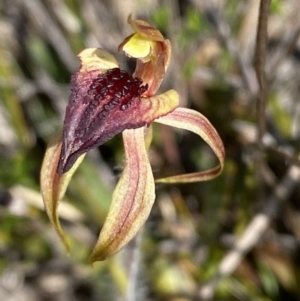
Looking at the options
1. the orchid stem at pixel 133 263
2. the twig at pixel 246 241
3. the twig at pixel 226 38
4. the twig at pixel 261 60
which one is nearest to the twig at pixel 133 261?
the orchid stem at pixel 133 263

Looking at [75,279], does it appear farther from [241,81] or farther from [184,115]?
[184,115]

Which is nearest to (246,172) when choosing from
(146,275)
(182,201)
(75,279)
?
(182,201)

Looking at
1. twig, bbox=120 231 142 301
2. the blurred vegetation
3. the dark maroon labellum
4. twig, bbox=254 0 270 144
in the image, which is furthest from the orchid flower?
the blurred vegetation

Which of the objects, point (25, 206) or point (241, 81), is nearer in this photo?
point (25, 206)

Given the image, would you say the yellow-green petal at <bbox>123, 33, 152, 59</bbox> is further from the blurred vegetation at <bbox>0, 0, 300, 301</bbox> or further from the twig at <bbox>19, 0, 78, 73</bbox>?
the twig at <bbox>19, 0, 78, 73</bbox>

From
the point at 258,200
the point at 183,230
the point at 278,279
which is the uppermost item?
the point at 258,200

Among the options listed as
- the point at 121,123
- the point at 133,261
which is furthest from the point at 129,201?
the point at 133,261
